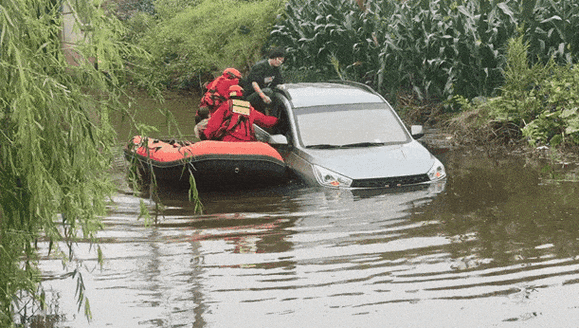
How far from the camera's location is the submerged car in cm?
1154

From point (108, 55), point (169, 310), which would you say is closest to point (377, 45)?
point (169, 310)

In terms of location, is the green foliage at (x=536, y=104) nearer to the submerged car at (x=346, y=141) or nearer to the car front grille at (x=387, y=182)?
the submerged car at (x=346, y=141)

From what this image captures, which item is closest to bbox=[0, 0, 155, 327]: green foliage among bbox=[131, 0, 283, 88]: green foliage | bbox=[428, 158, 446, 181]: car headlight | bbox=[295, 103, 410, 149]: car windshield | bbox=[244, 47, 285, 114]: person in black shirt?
bbox=[428, 158, 446, 181]: car headlight

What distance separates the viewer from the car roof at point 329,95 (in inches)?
511

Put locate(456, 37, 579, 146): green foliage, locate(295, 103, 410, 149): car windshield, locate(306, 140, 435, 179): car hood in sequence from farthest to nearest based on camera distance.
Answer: locate(456, 37, 579, 146): green foliage, locate(295, 103, 410, 149): car windshield, locate(306, 140, 435, 179): car hood

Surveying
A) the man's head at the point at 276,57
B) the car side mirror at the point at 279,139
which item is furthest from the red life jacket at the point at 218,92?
the man's head at the point at 276,57

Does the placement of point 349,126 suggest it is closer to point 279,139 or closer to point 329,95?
point 329,95

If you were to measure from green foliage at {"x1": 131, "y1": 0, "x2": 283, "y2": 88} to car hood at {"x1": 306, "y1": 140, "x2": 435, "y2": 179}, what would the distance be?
16.8 meters

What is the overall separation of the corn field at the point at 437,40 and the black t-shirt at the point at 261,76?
3.71 metres

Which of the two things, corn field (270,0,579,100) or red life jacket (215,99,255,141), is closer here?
red life jacket (215,99,255,141)

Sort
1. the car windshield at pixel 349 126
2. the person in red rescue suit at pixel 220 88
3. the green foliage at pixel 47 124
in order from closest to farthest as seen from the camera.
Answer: the green foliage at pixel 47 124 < the car windshield at pixel 349 126 < the person in red rescue suit at pixel 220 88

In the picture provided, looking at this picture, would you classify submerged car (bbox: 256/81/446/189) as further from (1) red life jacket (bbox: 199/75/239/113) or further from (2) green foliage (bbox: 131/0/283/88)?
(2) green foliage (bbox: 131/0/283/88)

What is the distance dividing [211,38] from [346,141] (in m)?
18.7

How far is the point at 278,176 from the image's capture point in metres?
12.1
